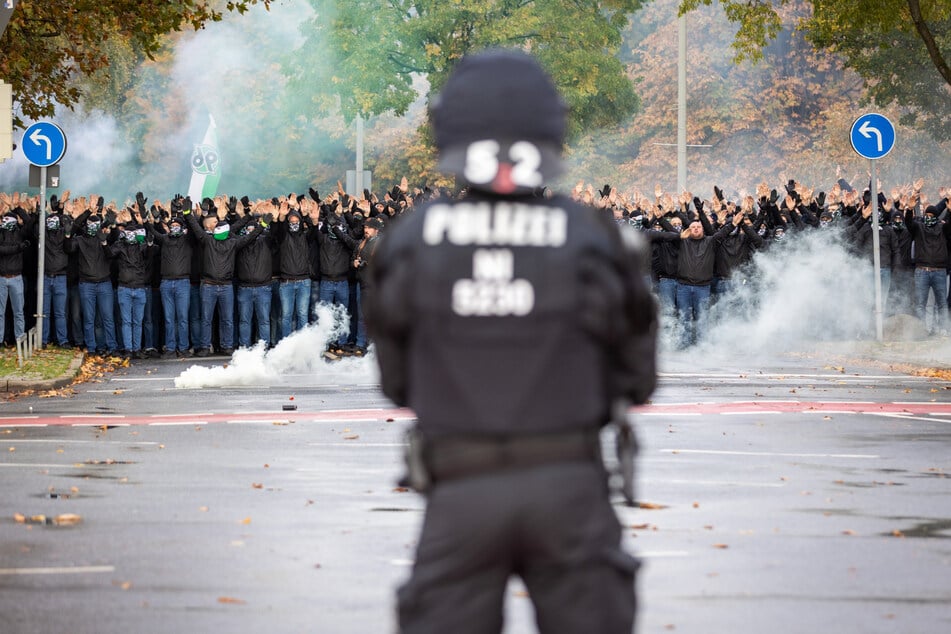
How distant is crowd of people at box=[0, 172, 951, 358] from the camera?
86.2 feet

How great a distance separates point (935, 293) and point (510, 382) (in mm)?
24700

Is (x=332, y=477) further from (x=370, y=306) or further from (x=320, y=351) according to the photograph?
(x=320, y=351)

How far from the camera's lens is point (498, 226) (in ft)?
13.5

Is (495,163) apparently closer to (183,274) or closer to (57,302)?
(183,274)

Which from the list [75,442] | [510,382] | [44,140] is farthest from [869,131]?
[510,382]

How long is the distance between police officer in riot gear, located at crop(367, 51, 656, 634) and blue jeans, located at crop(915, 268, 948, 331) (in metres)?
24.1

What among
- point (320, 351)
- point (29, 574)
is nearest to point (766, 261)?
point (320, 351)

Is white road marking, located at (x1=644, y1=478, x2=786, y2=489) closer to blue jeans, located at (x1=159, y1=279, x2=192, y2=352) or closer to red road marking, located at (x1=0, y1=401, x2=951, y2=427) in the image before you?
red road marking, located at (x1=0, y1=401, x2=951, y2=427)

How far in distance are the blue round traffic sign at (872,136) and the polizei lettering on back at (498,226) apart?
22048 mm

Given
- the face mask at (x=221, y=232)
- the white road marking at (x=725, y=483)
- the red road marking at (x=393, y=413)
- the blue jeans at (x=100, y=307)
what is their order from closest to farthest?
the white road marking at (x=725, y=483) → the red road marking at (x=393, y=413) → the face mask at (x=221, y=232) → the blue jeans at (x=100, y=307)

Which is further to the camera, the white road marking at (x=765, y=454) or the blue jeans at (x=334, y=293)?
the blue jeans at (x=334, y=293)

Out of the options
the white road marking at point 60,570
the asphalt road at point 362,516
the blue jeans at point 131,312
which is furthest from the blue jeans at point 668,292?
the white road marking at point 60,570

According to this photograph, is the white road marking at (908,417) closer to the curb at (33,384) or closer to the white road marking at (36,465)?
the white road marking at (36,465)

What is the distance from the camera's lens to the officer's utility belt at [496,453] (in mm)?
4023
